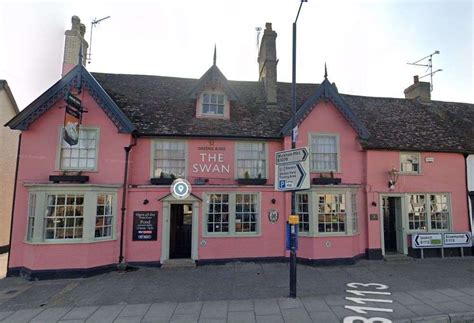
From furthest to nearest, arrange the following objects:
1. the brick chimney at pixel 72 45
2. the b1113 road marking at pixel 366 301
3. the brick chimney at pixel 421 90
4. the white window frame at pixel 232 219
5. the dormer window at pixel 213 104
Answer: the brick chimney at pixel 421 90, the dormer window at pixel 213 104, the brick chimney at pixel 72 45, the white window frame at pixel 232 219, the b1113 road marking at pixel 366 301

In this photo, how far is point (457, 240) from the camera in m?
12.9

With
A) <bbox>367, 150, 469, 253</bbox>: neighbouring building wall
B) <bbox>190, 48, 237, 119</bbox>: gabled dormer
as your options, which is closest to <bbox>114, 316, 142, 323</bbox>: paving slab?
<bbox>190, 48, 237, 119</bbox>: gabled dormer

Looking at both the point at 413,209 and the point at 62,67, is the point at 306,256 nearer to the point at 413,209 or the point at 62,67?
the point at 413,209

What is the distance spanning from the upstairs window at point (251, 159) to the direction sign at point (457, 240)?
9.04 m

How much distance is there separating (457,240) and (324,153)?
24.6 ft

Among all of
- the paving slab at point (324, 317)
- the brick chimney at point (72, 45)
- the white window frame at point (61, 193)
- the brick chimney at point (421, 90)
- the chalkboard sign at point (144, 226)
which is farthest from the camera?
the brick chimney at point (421, 90)

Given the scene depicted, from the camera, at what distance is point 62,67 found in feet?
42.4

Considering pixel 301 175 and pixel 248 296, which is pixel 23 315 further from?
pixel 301 175

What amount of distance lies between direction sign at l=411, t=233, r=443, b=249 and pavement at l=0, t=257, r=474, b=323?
1.54 m

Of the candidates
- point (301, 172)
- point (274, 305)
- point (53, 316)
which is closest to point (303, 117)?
point (301, 172)

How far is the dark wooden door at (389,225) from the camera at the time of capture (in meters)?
13.5

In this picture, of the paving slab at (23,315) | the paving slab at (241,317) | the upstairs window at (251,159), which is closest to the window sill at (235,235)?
the upstairs window at (251,159)

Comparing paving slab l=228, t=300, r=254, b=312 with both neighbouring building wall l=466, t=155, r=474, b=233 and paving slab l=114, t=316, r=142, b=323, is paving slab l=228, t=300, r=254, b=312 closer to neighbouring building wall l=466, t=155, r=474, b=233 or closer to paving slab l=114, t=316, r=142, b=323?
paving slab l=114, t=316, r=142, b=323

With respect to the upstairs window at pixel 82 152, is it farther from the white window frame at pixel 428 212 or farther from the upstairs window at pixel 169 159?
the white window frame at pixel 428 212
